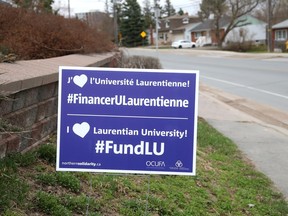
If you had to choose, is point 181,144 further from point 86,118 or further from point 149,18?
point 149,18

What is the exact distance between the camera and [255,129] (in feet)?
32.3

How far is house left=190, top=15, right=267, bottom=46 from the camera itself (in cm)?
7012

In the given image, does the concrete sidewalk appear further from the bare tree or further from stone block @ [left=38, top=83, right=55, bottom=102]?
the bare tree

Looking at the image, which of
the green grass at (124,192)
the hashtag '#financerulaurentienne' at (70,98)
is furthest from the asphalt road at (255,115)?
the hashtag '#financerulaurentienne' at (70,98)

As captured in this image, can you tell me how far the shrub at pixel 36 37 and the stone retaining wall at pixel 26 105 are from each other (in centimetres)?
170

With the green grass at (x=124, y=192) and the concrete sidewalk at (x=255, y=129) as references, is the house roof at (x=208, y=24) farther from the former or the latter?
the green grass at (x=124, y=192)

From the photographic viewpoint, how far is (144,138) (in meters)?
3.57

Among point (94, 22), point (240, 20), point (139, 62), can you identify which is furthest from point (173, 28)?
point (139, 62)

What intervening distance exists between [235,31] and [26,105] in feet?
238

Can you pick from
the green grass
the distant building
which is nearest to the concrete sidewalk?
the green grass

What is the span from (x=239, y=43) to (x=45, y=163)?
190ft

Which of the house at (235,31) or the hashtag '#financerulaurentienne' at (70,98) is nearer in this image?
the hashtag '#financerulaurentienne' at (70,98)

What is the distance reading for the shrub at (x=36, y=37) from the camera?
7801 millimetres

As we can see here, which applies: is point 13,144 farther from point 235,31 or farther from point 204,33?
point 204,33
